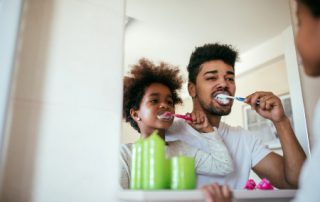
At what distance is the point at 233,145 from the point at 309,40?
1.41ft

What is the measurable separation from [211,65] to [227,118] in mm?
205

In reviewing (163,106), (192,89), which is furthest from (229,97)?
(163,106)

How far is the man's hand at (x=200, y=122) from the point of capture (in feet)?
2.99

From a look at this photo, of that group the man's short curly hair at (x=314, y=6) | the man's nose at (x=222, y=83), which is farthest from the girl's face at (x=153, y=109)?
the man's short curly hair at (x=314, y=6)

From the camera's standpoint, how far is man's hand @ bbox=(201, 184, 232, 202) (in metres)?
0.70

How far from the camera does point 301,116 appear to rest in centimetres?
109

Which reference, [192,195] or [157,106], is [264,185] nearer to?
[192,195]

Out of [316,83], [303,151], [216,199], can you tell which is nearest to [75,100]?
[216,199]

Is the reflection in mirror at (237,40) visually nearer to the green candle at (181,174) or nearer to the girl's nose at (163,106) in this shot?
the girl's nose at (163,106)

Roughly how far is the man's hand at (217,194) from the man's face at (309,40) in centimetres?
42

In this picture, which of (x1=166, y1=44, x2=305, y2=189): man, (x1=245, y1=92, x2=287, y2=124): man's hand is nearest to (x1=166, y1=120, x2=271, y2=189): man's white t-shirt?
(x1=166, y1=44, x2=305, y2=189): man

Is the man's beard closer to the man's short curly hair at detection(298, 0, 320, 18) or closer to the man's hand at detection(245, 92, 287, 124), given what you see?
the man's hand at detection(245, 92, 287, 124)

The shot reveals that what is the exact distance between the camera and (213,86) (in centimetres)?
96

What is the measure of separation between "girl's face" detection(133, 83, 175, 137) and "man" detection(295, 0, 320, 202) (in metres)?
0.41
